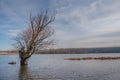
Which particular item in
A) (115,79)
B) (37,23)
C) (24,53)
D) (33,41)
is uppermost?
(37,23)

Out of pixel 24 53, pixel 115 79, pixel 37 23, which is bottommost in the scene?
pixel 115 79

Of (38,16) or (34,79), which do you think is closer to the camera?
(34,79)

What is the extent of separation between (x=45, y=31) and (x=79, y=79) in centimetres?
2123

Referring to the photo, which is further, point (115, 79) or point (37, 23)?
point (37, 23)

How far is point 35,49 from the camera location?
127ft

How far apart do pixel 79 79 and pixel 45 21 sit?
21797 millimetres

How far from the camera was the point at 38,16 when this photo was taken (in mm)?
38781

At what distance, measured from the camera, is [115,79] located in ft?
60.5

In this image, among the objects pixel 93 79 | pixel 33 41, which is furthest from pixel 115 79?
pixel 33 41

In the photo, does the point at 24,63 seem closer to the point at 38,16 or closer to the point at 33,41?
the point at 33,41

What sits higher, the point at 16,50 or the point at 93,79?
the point at 16,50

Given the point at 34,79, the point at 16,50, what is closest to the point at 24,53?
the point at 16,50

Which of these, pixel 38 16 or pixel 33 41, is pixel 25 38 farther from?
pixel 38 16

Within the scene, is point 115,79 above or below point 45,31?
below
